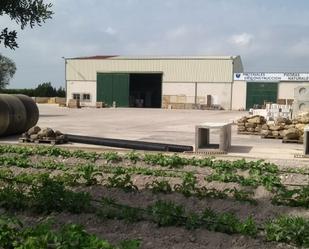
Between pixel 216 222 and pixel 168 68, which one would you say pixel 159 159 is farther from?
pixel 168 68

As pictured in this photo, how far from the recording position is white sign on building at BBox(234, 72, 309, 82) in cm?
5759

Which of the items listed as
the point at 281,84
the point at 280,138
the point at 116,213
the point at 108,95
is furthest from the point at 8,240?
the point at 108,95

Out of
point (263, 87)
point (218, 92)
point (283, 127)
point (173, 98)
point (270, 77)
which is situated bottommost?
point (283, 127)

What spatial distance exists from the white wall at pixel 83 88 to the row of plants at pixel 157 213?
58807mm

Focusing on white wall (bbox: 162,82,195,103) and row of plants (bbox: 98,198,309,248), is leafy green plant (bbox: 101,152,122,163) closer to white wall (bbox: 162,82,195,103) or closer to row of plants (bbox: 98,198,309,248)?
row of plants (bbox: 98,198,309,248)

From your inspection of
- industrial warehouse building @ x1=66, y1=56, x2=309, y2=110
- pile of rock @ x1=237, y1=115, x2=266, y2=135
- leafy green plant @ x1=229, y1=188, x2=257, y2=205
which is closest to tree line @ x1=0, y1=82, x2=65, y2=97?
industrial warehouse building @ x1=66, y1=56, x2=309, y2=110

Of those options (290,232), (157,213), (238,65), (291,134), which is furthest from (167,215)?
(238,65)

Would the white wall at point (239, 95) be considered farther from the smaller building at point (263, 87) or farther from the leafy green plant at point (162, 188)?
the leafy green plant at point (162, 188)

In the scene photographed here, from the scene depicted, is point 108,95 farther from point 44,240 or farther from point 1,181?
point 44,240

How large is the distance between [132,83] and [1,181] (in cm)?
6048

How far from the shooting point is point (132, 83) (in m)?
69.1

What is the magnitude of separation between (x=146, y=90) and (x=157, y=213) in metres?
64.7

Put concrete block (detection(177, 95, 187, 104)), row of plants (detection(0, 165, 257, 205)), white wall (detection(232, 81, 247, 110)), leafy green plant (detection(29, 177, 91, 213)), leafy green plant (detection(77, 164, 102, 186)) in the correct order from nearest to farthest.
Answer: leafy green plant (detection(29, 177, 91, 213)) < row of plants (detection(0, 165, 257, 205)) < leafy green plant (detection(77, 164, 102, 186)) < white wall (detection(232, 81, 247, 110)) < concrete block (detection(177, 95, 187, 104))

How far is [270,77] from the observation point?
59.4m
